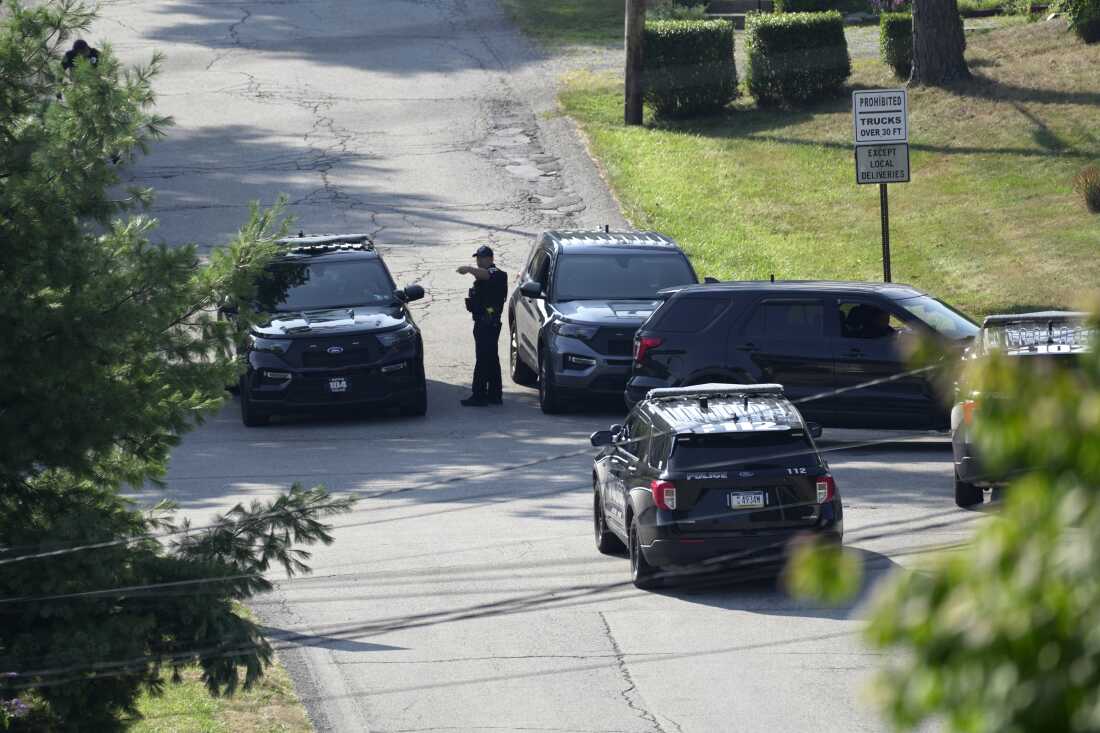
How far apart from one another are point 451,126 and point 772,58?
24.4ft

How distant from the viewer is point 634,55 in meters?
32.4

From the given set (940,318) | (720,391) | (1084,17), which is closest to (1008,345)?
(720,391)

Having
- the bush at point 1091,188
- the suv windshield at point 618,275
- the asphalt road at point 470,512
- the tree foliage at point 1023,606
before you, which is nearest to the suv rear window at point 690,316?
the asphalt road at point 470,512

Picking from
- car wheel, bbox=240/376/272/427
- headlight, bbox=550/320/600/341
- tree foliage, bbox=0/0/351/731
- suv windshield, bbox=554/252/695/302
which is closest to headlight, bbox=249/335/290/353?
car wheel, bbox=240/376/272/427

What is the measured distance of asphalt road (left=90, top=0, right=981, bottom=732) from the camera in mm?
10148

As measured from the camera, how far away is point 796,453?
11945 mm

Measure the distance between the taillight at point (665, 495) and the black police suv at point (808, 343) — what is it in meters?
5.36

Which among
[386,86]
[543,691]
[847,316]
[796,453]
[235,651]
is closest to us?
[235,651]

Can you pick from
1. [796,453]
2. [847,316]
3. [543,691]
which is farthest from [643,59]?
[543,691]

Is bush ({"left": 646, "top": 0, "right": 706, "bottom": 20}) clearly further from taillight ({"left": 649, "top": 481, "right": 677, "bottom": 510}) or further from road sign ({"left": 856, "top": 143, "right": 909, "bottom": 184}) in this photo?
taillight ({"left": 649, "top": 481, "right": 677, "bottom": 510})

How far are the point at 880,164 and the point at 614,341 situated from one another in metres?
4.57

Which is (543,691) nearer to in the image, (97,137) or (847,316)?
(97,137)

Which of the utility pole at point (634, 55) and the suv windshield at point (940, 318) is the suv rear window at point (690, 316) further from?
the utility pole at point (634, 55)

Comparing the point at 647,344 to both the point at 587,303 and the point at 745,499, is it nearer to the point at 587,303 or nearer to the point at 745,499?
the point at 587,303
